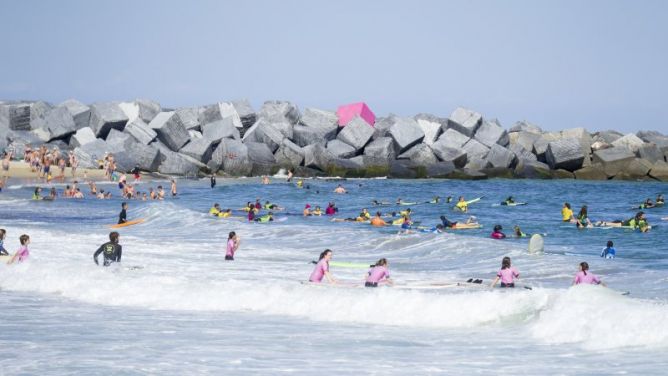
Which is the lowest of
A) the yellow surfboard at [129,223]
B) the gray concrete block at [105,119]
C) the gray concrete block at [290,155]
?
the yellow surfboard at [129,223]

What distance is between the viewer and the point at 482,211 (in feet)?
165

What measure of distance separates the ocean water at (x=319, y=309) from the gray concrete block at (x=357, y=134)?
39.9m

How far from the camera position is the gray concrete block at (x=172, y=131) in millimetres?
70812

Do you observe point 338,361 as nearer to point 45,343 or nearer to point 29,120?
point 45,343

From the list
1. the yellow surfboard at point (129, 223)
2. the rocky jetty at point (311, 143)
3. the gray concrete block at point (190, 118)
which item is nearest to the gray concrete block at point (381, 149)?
the rocky jetty at point (311, 143)

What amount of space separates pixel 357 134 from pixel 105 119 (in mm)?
18070

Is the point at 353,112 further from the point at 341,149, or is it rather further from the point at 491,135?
the point at 491,135

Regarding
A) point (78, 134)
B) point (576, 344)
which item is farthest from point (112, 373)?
point (78, 134)

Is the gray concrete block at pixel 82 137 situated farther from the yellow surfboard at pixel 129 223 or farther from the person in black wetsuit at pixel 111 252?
the person in black wetsuit at pixel 111 252

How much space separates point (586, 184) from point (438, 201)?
856 inches

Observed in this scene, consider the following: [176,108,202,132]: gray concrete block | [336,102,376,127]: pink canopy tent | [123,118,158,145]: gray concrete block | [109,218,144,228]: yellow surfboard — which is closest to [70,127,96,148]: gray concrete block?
[123,118,158,145]: gray concrete block

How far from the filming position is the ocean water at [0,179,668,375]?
13.2 meters

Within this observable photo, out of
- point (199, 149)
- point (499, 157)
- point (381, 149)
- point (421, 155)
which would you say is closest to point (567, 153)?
point (499, 157)

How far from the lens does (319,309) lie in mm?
17547
